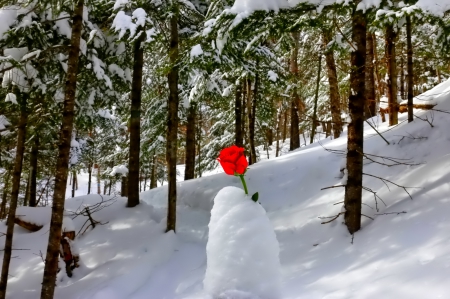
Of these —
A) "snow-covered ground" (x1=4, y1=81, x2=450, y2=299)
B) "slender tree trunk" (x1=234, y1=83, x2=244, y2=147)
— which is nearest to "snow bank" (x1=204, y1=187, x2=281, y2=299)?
"snow-covered ground" (x1=4, y1=81, x2=450, y2=299)

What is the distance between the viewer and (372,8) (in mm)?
4359

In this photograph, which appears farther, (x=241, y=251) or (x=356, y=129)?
(x=356, y=129)

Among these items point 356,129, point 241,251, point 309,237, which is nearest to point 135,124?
point 309,237

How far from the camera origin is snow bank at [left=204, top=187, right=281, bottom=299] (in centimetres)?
170

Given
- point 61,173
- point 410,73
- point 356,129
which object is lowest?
point 61,173

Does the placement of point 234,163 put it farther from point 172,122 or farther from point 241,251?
point 172,122

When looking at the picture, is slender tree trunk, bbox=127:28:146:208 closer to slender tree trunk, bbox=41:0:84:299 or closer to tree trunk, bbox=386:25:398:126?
slender tree trunk, bbox=41:0:84:299

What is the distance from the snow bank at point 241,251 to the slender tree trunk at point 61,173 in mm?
4497

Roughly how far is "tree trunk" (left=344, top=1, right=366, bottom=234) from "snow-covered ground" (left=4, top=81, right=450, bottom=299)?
1.06 ft

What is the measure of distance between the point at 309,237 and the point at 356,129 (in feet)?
6.81

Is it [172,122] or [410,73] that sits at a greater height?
[410,73]

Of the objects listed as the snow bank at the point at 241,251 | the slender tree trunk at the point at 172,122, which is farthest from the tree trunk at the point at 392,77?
the snow bank at the point at 241,251

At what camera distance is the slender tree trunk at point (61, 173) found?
545cm

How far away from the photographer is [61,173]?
558 cm
